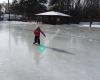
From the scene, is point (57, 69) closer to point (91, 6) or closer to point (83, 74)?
point (83, 74)

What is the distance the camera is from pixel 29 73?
9203 millimetres

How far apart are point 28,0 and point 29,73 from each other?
82.2 m

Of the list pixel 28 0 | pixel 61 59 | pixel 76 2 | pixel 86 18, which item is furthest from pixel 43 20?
pixel 61 59

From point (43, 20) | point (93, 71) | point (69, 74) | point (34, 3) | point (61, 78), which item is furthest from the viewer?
point (34, 3)

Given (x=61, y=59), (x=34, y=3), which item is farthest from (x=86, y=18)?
(x=61, y=59)

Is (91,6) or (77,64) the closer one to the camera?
(77,64)

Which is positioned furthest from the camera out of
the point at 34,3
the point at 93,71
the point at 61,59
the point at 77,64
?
the point at 34,3

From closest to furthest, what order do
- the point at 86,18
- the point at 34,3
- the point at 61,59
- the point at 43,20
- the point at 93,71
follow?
the point at 93,71, the point at 61,59, the point at 43,20, the point at 86,18, the point at 34,3

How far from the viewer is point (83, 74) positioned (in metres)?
9.21

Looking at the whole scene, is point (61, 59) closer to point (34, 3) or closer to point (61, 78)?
point (61, 78)

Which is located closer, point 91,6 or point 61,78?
point 61,78

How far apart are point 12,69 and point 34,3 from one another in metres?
79.4

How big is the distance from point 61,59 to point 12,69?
121 inches

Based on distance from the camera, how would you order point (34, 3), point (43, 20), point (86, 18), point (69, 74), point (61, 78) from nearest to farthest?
point (61, 78), point (69, 74), point (43, 20), point (86, 18), point (34, 3)
